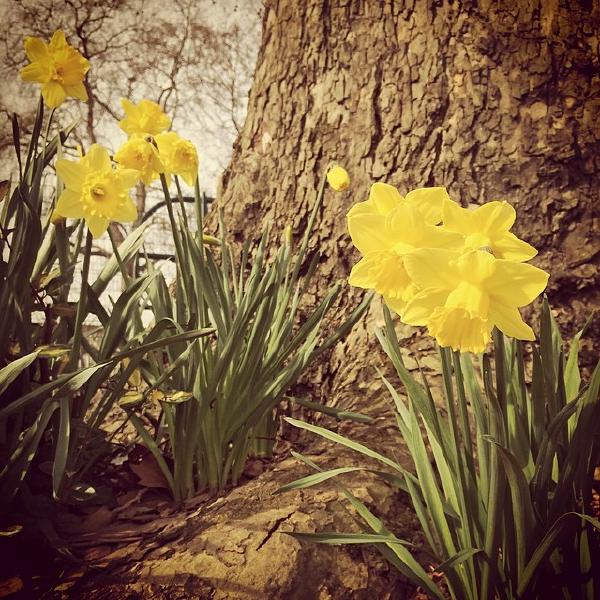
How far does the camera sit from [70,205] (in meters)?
0.96

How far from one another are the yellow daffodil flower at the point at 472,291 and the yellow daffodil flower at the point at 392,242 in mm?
45

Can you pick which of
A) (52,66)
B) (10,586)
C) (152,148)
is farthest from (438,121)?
(10,586)

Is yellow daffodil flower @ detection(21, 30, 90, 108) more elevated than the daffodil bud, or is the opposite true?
yellow daffodil flower @ detection(21, 30, 90, 108)

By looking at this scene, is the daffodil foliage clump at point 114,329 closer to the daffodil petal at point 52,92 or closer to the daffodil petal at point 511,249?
the daffodil petal at point 52,92

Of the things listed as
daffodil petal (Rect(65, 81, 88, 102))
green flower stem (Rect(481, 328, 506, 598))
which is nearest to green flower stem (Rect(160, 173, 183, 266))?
daffodil petal (Rect(65, 81, 88, 102))

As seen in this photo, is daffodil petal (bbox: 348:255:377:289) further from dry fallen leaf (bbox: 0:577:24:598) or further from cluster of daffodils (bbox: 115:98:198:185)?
dry fallen leaf (bbox: 0:577:24:598)

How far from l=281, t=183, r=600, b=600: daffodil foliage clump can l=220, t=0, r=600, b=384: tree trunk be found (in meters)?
0.73

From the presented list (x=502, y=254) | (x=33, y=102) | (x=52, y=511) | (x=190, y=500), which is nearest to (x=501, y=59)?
(x=502, y=254)

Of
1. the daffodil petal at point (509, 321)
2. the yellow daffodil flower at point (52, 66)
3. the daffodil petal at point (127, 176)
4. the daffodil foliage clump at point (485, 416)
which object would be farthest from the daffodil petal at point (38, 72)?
the daffodil petal at point (509, 321)

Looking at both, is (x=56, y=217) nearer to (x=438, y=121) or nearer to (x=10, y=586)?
(x=10, y=586)

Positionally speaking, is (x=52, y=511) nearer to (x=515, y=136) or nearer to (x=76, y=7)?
(x=515, y=136)

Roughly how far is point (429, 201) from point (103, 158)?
0.62m

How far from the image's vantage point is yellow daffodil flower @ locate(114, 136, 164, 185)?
986mm

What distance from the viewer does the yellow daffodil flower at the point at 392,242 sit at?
687mm
